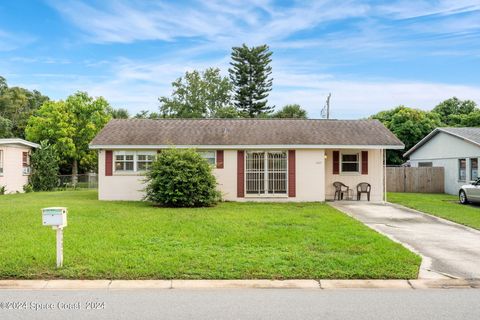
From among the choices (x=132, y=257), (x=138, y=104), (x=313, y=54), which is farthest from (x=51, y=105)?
(x=132, y=257)

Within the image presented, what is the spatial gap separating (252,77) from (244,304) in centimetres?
4892

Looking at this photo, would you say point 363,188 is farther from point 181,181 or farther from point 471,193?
point 181,181

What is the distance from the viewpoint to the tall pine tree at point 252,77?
52656 mm

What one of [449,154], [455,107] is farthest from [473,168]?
[455,107]

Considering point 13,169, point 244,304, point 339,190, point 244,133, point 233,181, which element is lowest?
point 244,304

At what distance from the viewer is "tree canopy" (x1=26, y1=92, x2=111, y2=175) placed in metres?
36.0

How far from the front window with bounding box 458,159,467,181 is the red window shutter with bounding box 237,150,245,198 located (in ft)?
45.1

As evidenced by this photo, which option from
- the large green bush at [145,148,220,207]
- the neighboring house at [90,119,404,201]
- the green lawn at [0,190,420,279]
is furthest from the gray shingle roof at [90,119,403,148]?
the green lawn at [0,190,420,279]

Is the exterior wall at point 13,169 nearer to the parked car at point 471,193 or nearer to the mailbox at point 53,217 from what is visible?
the mailbox at point 53,217

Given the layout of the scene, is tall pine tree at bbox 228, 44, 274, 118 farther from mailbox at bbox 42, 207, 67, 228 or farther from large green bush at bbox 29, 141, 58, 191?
mailbox at bbox 42, 207, 67, 228

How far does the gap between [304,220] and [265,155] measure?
7.26m

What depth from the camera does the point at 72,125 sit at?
37.3 m

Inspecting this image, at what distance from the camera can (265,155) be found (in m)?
19.5

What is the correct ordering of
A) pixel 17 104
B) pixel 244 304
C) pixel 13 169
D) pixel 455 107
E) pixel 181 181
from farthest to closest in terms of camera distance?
pixel 17 104 < pixel 455 107 < pixel 13 169 < pixel 181 181 < pixel 244 304
